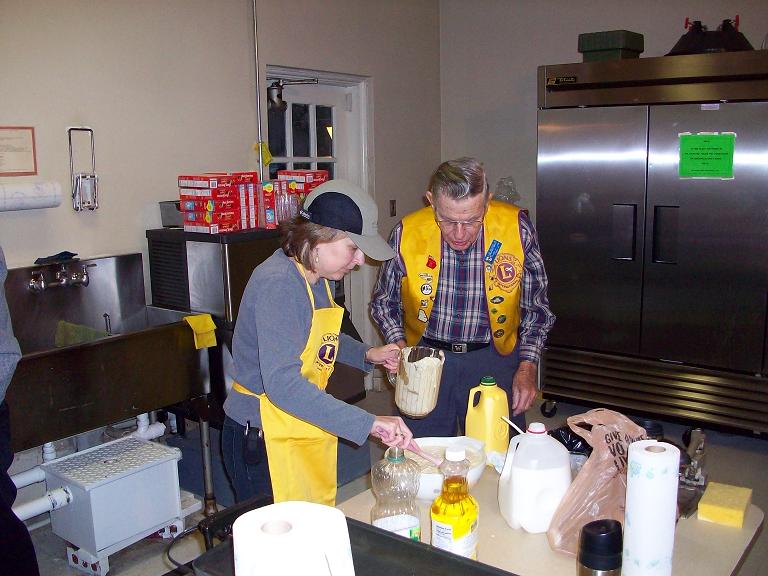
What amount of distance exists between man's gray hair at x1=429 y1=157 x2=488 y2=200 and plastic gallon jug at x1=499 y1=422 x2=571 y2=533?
858 mm

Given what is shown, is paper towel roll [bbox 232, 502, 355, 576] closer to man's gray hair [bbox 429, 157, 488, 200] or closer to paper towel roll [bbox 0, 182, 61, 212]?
man's gray hair [bbox 429, 157, 488, 200]

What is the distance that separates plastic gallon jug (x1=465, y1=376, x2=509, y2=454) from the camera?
193cm

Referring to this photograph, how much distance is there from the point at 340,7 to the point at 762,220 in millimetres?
2651

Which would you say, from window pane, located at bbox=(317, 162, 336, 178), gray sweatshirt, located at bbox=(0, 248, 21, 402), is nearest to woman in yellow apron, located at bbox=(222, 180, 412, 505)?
gray sweatshirt, located at bbox=(0, 248, 21, 402)

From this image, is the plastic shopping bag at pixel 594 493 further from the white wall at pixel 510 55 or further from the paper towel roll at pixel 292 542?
the white wall at pixel 510 55

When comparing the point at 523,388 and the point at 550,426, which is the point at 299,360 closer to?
the point at 523,388

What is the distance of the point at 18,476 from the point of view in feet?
9.65

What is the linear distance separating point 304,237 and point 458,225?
27.3 inches

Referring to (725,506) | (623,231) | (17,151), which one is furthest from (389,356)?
(623,231)

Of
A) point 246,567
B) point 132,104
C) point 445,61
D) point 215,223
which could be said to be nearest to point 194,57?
point 132,104

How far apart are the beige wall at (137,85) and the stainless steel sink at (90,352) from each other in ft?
0.45

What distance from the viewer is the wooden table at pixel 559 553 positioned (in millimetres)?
1481

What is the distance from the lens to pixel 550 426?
443cm

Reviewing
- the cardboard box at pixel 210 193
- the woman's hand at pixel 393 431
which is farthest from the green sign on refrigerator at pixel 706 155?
the woman's hand at pixel 393 431
